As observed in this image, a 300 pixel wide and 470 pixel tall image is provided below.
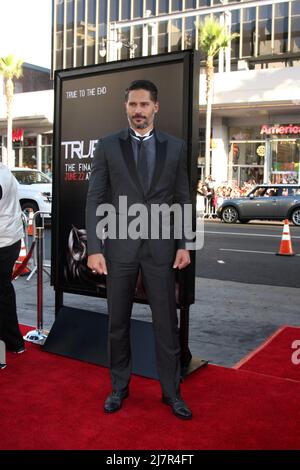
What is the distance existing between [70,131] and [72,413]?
95.9 inches

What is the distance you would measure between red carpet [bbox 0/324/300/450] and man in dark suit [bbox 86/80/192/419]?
7.1 inches

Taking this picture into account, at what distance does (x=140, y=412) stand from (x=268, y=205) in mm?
16475

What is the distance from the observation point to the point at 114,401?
3566mm

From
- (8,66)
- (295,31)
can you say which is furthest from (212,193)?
(8,66)

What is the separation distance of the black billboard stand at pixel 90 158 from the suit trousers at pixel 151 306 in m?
0.64

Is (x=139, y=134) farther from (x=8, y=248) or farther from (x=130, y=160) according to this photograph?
(x=8, y=248)

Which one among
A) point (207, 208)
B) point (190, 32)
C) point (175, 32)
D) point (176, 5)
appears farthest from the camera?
point (176, 5)

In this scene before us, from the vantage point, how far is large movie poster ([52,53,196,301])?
4254 millimetres

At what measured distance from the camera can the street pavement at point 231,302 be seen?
5.39 m

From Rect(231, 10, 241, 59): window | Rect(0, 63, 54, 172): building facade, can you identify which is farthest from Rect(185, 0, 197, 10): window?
Rect(0, 63, 54, 172): building facade

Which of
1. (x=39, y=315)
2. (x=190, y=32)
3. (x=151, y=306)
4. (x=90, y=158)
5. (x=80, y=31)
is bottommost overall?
(x=39, y=315)

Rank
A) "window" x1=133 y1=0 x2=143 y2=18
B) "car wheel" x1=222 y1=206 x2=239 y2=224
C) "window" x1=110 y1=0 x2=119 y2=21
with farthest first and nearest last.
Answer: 1. "window" x1=110 y1=0 x2=119 y2=21
2. "window" x1=133 y1=0 x2=143 y2=18
3. "car wheel" x1=222 y1=206 x2=239 y2=224

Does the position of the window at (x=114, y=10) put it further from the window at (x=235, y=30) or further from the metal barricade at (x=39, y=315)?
the metal barricade at (x=39, y=315)

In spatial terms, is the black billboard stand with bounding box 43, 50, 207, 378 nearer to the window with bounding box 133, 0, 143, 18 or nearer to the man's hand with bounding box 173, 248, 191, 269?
the man's hand with bounding box 173, 248, 191, 269
